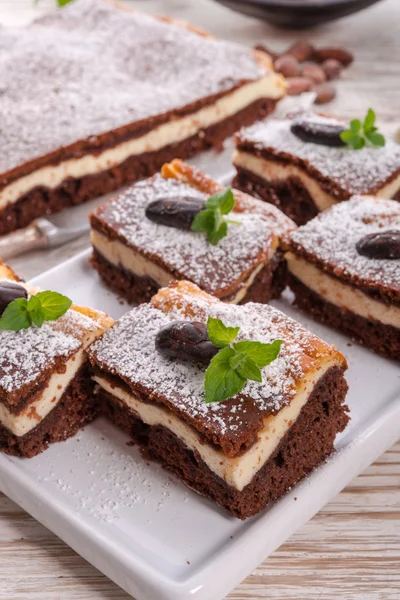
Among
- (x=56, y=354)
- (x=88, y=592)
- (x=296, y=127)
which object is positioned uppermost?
(x=296, y=127)

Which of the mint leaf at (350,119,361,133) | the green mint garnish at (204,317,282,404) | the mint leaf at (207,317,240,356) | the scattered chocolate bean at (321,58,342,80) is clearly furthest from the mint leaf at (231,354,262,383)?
the scattered chocolate bean at (321,58,342,80)

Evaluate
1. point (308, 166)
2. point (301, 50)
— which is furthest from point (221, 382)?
point (301, 50)

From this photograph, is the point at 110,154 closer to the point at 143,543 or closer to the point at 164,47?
the point at 164,47

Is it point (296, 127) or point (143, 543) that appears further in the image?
point (296, 127)

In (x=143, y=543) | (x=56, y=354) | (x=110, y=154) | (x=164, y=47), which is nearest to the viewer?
(x=143, y=543)

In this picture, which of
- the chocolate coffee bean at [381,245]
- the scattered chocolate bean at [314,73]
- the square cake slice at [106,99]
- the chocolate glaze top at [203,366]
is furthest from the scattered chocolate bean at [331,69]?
the chocolate glaze top at [203,366]

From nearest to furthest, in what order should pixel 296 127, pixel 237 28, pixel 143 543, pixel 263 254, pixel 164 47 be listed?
1. pixel 143 543
2. pixel 263 254
3. pixel 296 127
4. pixel 164 47
5. pixel 237 28

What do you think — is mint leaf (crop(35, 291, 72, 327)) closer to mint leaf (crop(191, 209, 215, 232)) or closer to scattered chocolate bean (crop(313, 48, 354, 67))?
mint leaf (crop(191, 209, 215, 232))

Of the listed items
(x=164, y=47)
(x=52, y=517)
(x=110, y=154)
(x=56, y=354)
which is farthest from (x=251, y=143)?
(x=52, y=517)
